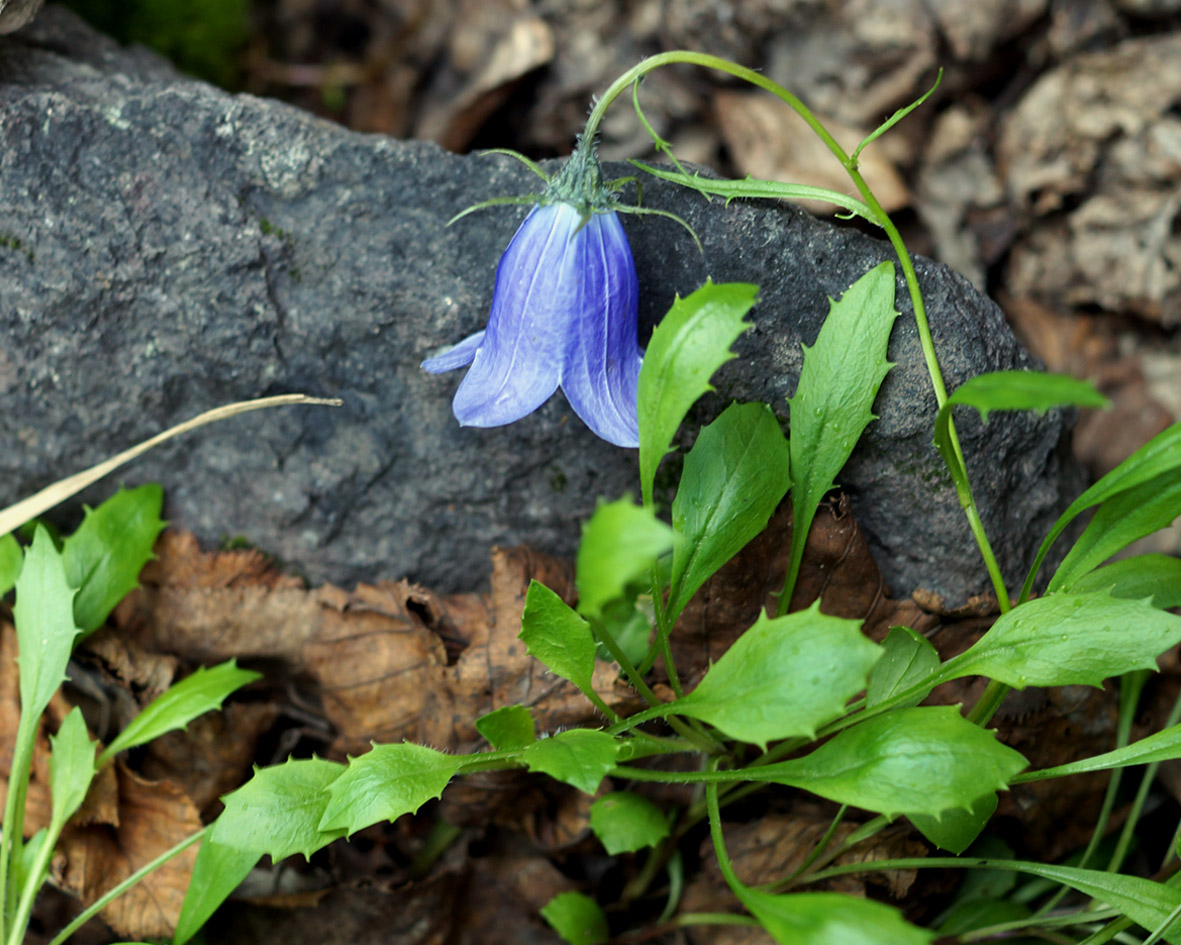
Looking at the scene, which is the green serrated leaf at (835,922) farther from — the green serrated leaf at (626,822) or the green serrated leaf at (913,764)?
the green serrated leaf at (626,822)

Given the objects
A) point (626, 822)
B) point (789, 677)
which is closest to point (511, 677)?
point (626, 822)

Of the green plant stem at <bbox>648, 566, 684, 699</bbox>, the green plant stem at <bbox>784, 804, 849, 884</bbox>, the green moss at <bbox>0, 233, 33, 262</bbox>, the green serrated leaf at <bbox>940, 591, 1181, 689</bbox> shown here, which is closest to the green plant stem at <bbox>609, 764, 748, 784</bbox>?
the green plant stem at <bbox>648, 566, 684, 699</bbox>

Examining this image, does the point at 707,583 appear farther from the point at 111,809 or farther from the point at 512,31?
the point at 512,31

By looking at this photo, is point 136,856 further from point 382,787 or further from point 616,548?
point 616,548

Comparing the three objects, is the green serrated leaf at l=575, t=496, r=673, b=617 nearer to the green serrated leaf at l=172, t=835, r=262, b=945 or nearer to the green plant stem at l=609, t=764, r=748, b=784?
the green plant stem at l=609, t=764, r=748, b=784

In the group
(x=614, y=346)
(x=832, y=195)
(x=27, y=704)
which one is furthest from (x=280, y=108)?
(x=27, y=704)
